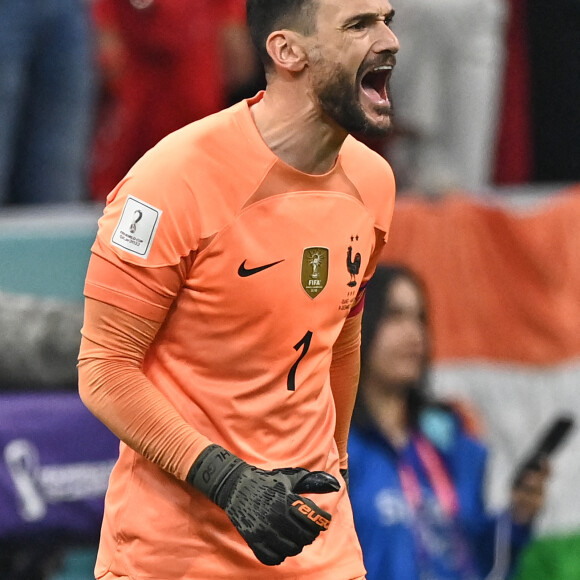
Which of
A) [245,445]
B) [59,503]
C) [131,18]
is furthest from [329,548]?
[131,18]

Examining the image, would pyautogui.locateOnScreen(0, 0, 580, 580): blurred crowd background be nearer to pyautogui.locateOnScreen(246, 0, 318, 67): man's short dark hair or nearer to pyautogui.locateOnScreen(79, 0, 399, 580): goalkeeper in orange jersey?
pyautogui.locateOnScreen(79, 0, 399, 580): goalkeeper in orange jersey

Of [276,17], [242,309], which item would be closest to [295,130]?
[276,17]

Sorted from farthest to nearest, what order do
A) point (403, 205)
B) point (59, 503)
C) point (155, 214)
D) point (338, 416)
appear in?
point (403, 205)
point (59, 503)
point (338, 416)
point (155, 214)

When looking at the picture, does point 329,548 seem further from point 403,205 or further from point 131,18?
point 131,18

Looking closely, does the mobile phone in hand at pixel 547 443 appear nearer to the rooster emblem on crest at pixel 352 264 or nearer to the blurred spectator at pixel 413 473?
the blurred spectator at pixel 413 473

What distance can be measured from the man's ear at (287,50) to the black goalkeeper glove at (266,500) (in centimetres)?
79

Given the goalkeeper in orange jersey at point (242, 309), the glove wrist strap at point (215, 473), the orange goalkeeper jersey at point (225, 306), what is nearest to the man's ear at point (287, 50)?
the goalkeeper in orange jersey at point (242, 309)

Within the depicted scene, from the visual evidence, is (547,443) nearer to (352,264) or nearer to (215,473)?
(352,264)

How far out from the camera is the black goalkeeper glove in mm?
2875

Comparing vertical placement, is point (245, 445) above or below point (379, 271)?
above

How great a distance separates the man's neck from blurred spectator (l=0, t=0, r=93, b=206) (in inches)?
99.4

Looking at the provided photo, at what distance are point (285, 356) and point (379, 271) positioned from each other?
2.04m

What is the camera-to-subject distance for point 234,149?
305 centimetres

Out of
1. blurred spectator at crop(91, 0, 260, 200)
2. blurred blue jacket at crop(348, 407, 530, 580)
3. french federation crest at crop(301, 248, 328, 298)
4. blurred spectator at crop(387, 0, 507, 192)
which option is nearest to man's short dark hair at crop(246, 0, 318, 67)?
french federation crest at crop(301, 248, 328, 298)
